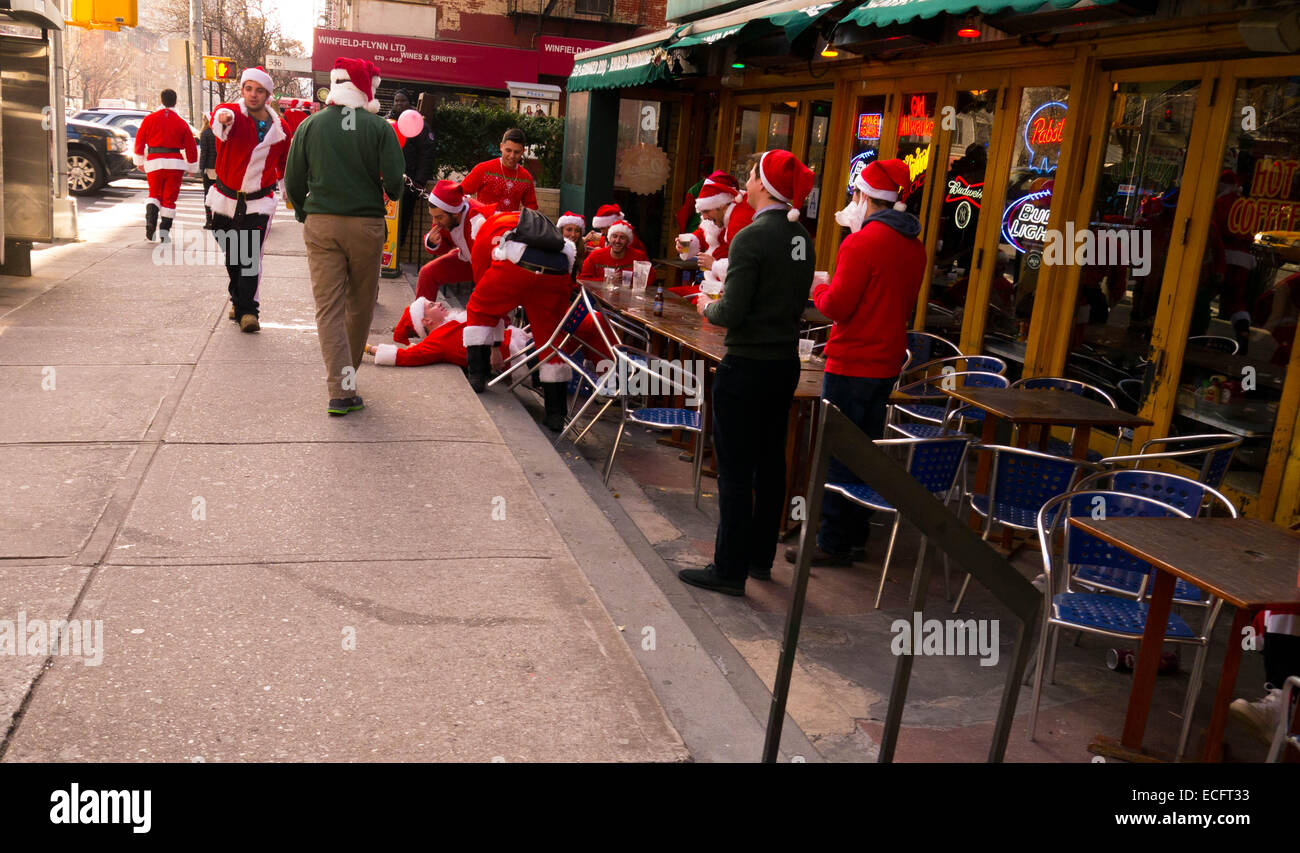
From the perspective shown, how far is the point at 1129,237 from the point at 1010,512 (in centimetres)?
266

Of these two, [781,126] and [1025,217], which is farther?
[781,126]

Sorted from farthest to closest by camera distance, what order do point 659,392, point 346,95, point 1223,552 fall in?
point 659,392 < point 346,95 < point 1223,552

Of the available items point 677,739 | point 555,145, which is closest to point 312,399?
point 677,739

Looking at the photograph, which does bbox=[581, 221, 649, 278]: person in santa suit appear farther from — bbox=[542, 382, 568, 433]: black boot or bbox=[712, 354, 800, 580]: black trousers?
bbox=[712, 354, 800, 580]: black trousers

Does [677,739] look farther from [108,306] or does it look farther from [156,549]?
[108,306]

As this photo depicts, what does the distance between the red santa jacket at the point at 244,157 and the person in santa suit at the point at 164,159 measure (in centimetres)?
629

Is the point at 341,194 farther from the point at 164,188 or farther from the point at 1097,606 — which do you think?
the point at 164,188

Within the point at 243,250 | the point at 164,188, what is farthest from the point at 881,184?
the point at 164,188

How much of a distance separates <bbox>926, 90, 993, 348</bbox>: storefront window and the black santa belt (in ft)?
17.6

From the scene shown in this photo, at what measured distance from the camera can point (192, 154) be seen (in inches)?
605

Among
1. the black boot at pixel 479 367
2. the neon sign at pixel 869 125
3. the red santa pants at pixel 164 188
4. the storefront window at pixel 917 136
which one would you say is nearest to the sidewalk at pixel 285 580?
the black boot at pixel 479 367

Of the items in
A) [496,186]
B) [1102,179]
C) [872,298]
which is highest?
[1102,179]

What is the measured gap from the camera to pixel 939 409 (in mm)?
7473
